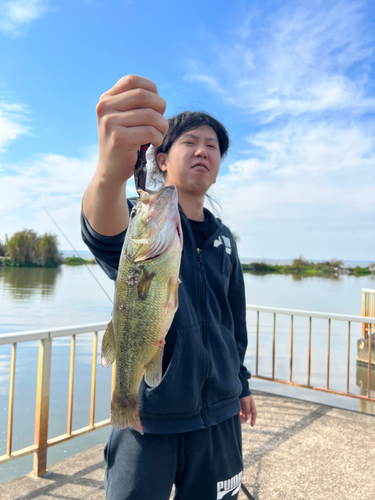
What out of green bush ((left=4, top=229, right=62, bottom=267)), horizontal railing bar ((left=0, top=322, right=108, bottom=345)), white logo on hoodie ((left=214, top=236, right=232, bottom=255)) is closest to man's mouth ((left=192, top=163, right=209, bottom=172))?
white logo on hoodie ((left=214, top=236, right=232, bottom=255))

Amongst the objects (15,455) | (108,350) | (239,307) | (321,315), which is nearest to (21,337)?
(15,455)

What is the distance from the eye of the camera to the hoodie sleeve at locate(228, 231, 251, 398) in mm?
1762

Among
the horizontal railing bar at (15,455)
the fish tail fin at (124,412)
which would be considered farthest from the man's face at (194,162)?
the horizontal railing bar at (15,455)

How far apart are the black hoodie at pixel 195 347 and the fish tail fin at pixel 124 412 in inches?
11.9

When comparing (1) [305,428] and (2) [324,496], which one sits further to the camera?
(1) [305,428]

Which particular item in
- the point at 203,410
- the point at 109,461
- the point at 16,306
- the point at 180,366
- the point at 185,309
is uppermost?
the point at 185,309

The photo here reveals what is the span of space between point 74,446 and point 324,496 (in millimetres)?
2110

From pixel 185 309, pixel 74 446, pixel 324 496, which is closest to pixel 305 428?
pixel 324 496

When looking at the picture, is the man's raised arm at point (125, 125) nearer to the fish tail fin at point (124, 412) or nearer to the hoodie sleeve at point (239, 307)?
the fish tail fin at point (124, 412)

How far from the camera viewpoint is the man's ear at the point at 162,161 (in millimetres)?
1710

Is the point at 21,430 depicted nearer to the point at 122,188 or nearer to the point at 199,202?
the point at 199,202

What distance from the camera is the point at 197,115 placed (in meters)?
1.73

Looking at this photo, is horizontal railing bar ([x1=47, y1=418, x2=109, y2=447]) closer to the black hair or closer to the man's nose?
the black hair

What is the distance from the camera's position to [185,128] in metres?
1.67
